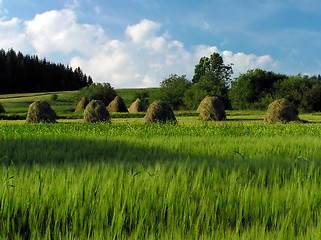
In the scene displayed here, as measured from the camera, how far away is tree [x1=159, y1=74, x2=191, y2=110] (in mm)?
46219

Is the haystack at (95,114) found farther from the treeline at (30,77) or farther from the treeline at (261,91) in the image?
the treeline at (30,77)

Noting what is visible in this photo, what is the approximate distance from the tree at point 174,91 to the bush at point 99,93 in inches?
377

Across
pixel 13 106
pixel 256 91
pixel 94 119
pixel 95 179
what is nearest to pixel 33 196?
pixel 95 179

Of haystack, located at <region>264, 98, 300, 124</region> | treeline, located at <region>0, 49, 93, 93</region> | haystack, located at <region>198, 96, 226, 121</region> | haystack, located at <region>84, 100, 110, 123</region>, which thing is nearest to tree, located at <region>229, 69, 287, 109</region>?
haystack, located at <region>198, 96, 226, 121</region>

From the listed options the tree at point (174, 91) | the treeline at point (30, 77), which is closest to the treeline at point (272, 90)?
the tree at point (174, 91)

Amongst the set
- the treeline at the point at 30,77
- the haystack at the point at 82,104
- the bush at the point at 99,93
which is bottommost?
the haystack at the point at 82,104

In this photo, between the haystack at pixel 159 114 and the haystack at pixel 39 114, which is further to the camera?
the haystack at pixel 39 114

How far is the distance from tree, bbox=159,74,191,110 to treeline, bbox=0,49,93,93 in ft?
211

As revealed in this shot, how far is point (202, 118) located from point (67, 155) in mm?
17555

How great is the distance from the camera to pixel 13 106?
44875mm

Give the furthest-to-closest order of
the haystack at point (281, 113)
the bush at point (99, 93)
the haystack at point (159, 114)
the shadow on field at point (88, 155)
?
the bush at point (99, 93)
the haystack at point (281, 113)
the haystack at point (159, 114)
the shadow on field at point (88, 155)

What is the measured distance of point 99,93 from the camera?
153ft

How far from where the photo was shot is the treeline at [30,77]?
88.3m

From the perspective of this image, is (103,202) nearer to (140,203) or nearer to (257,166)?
(140,203)
